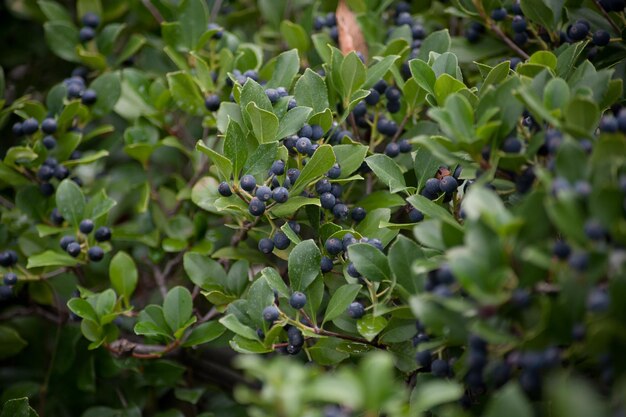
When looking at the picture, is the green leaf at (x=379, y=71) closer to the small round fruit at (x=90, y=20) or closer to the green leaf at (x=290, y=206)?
the green leaf at (x=290, y=206)

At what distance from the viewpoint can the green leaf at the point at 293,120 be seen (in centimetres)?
137

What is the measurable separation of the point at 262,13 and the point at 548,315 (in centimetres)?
150

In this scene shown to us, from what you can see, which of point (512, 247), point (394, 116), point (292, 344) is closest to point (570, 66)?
point (394, 116)

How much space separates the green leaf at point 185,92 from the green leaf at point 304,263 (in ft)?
Answer: 2.00

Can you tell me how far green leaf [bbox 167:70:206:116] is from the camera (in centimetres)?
174

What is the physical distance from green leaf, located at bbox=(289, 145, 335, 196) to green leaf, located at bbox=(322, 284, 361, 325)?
218 mm

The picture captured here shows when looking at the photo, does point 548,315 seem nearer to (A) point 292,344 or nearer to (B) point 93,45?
(A) point 292,344

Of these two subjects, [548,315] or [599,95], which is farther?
[599,95]

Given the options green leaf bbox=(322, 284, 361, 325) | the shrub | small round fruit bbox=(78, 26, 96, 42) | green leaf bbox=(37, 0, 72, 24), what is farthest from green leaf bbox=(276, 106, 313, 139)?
green leaf bbox=(37, 0, 72, 24)

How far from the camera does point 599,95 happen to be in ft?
3.95

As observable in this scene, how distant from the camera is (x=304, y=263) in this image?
1.33 meters

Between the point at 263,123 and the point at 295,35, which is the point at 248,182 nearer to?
the point at 263,123

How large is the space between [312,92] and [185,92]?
0.44m

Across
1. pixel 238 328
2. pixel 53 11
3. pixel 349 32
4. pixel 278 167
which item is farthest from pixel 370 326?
pixel 53 11
